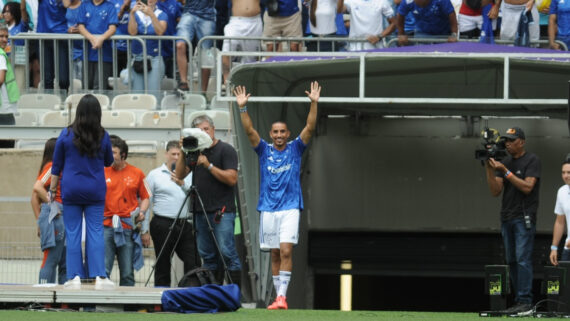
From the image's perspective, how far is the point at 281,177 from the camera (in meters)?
12.3

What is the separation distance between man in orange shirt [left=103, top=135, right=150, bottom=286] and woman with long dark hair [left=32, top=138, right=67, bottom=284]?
576 millimetres

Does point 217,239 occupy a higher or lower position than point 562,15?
lower

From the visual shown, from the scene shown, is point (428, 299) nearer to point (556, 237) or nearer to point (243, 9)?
point (243, 9)

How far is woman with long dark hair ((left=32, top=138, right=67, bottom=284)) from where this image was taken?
12172mm

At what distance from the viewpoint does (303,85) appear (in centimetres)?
1495

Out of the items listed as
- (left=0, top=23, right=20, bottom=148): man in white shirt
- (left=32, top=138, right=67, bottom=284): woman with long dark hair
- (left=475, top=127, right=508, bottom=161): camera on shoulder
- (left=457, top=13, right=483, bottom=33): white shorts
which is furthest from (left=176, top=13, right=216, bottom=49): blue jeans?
(left=475, top=127, right=508, bottom=161): camera on shoulder

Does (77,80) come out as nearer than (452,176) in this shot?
Yes

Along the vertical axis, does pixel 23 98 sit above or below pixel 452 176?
above

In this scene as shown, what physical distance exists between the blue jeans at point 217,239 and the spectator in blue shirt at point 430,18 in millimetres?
4773

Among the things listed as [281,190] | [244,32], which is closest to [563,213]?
[281,190]

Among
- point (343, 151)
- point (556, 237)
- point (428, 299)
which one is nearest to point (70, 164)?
point (556, 237)

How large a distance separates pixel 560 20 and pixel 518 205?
4.99m

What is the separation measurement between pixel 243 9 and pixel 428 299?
9.55m

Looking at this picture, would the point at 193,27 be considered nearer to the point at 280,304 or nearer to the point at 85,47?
the point at 85,47
